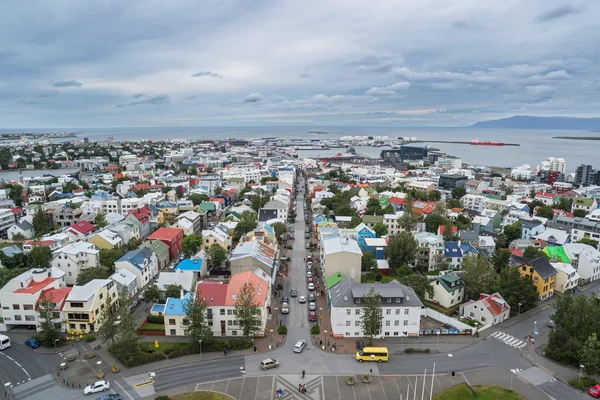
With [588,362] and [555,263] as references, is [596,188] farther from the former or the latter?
[588,362]

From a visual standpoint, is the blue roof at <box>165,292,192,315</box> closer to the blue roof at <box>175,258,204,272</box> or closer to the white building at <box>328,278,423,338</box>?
the blue roof at <box>175,258,204,272</box>

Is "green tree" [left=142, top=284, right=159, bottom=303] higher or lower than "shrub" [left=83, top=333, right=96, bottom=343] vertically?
higher

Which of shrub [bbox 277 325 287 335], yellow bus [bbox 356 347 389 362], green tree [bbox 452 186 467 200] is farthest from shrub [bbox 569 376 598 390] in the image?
green tree [bbox 452 186 467 200]

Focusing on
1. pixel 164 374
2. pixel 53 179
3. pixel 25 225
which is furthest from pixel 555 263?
pixel 53 179

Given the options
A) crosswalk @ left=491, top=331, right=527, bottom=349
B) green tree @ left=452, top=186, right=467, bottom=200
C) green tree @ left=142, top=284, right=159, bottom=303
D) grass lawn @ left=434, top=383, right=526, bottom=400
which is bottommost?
crosswalk @ left=491, top=331, right=527, bottom=349

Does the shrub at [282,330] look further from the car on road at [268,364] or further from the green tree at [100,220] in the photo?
the green tree at [100,220]

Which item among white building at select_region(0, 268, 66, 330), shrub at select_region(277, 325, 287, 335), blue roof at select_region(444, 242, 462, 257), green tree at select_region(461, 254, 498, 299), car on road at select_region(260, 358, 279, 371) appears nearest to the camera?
car on road at select_region(260, 358, 279, 371)

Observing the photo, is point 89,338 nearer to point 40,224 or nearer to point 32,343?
point 32,343
